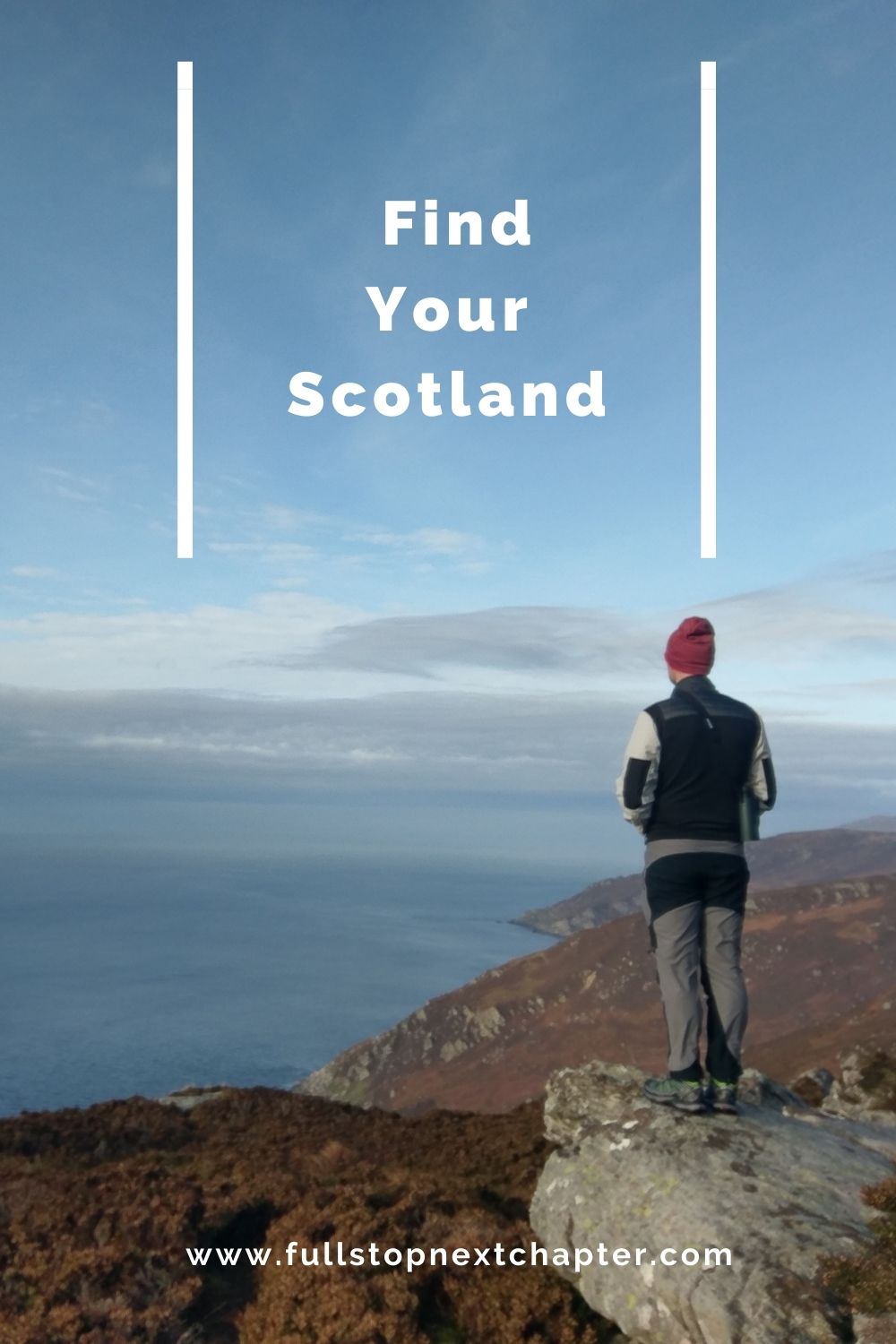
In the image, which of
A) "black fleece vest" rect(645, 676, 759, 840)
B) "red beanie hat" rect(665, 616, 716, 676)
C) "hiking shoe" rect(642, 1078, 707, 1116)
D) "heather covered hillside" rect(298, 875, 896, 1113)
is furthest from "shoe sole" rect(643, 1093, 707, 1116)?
"heather covered hillside" rect(298, 875, 896, 1113)

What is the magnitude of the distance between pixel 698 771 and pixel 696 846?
0.61m

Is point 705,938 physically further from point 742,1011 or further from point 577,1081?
point 577,1081

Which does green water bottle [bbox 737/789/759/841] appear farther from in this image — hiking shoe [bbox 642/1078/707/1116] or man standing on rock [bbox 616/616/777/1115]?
hiking shoe [bbox 642/1078/707/1116]

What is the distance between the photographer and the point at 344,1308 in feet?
20.5

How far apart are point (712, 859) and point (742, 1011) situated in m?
1.43

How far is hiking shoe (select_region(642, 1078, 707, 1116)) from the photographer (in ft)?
25.1

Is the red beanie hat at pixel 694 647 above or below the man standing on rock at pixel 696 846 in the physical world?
above

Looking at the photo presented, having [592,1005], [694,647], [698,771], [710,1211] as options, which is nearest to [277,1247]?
[710,1211]

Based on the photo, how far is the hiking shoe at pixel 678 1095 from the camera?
25.1 ft

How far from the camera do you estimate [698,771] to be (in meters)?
7.50

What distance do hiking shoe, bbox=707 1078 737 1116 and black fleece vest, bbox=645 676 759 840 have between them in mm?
2173

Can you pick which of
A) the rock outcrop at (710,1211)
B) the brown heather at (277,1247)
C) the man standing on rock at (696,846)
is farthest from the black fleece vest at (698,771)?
the brown heather at (277,1247)

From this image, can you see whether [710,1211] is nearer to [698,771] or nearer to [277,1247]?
[698,771]

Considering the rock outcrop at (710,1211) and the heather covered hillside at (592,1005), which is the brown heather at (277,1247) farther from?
the heather covered hillside at (592,1005)
